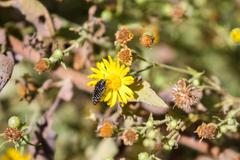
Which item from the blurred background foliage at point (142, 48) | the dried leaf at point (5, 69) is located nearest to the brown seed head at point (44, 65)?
the dried leaf at point (5, 69)

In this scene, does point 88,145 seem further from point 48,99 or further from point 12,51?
point 12,51

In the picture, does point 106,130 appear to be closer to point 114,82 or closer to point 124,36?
point 114,82

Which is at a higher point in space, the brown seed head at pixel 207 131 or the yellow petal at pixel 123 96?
the yellow petal at pixel 123 96

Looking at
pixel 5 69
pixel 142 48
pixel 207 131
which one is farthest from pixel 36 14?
pixel 207 131

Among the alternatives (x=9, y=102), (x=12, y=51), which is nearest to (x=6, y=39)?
(x=12, y=51)

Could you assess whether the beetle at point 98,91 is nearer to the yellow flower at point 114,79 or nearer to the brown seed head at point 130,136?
the yellow flower at point 114,79

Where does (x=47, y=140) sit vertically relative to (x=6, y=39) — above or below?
below
